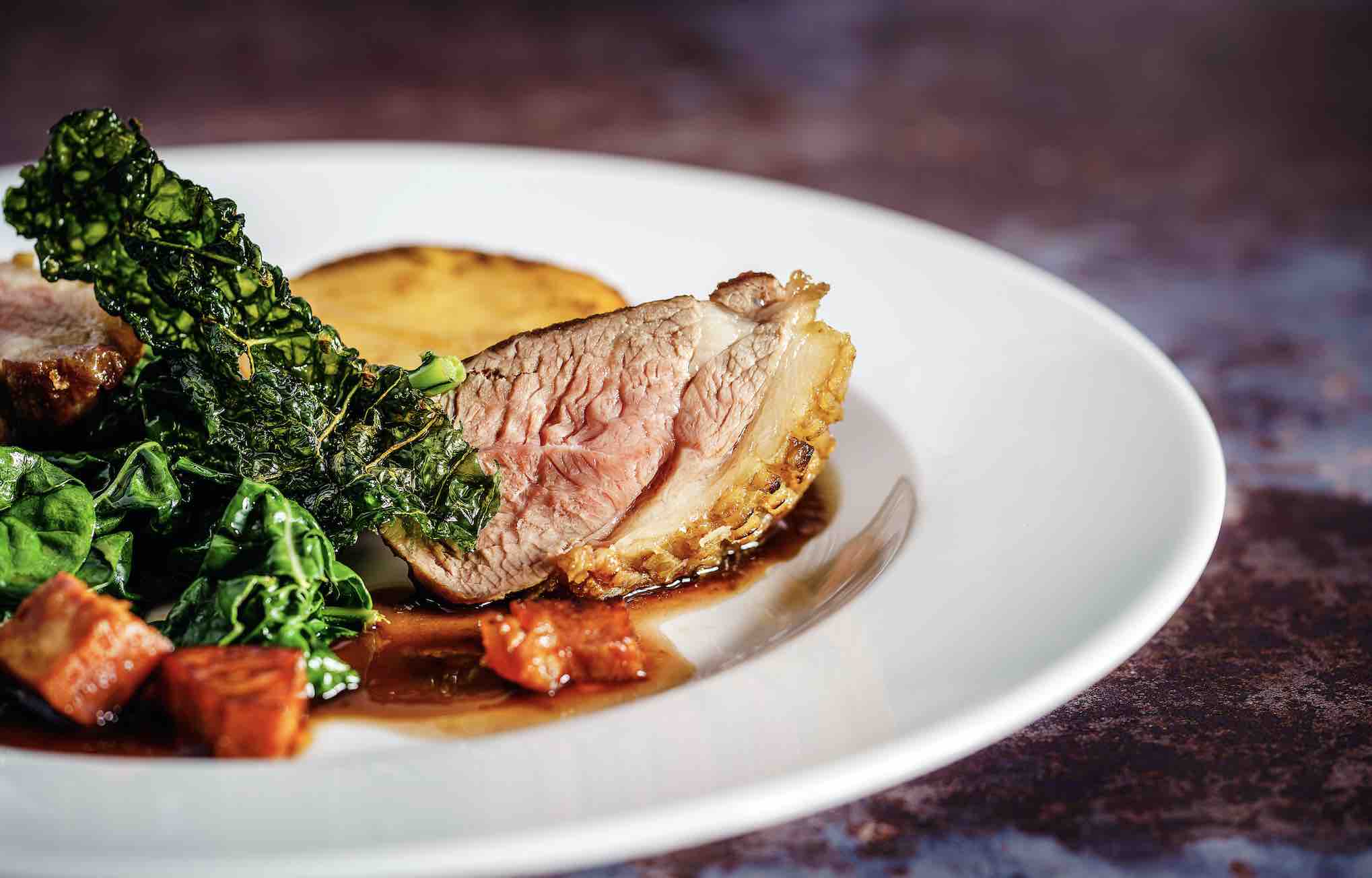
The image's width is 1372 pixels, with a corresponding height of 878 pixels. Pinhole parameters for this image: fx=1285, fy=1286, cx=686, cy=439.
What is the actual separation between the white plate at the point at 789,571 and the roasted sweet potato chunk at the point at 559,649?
24 cm

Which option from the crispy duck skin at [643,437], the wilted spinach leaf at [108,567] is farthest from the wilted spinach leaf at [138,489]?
the crispy duck skin at [643,437]

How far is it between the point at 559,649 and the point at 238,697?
70 centimetres

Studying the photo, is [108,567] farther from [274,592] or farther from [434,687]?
[434,687]

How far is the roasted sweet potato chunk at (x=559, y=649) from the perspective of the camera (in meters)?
2.83

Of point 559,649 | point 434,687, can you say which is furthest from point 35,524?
point 559,649

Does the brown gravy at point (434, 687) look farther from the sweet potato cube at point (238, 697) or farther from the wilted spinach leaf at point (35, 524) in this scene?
the wilted spinach leaf at point (35, 524)

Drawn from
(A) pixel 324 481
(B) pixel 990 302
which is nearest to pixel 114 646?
(A) pixel 324 481

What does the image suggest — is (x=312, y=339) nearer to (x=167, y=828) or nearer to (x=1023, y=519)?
(x=167, y=828)

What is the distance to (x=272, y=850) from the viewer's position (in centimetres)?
198

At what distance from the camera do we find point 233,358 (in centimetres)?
303

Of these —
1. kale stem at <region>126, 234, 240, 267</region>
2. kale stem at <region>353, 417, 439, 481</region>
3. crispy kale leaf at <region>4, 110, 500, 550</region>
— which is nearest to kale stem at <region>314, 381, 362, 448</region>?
crispy kale leaf at <region>4, 110, 500, 550</region>

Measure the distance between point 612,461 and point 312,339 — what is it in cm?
79

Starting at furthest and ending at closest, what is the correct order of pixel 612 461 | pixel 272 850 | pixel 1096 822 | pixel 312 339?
1. pixel 612 461
2. pixel 312 339
3. pixel 1096 822
4. pixel 272 850

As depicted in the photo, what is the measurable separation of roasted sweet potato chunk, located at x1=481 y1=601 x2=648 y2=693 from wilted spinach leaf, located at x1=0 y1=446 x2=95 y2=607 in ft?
3.33
